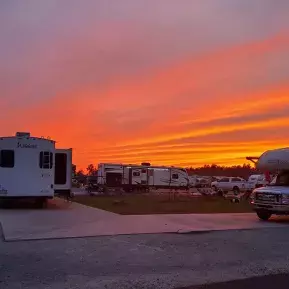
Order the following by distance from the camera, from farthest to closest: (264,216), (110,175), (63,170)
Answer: (110,175) → (63,170) → (264,216)

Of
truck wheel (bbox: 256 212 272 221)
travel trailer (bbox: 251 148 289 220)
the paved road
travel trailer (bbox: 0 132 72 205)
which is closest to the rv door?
travel trailer (bbox: 0 132 72 205)

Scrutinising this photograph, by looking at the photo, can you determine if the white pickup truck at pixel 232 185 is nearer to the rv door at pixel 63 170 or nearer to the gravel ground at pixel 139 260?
the rv door at pixel 63 170

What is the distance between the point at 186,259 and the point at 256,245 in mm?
2829

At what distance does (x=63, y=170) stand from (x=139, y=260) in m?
14.8

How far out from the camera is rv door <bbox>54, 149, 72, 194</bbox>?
78.0 feet

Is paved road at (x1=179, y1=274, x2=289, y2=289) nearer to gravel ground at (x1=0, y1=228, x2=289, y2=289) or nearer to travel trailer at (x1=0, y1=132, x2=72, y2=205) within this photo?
gravel ground at (x1=0, y1=228, x2=289, y2=289)

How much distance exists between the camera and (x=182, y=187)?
163ft

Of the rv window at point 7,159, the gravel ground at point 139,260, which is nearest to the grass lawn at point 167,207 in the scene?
the rv window at point 7,159

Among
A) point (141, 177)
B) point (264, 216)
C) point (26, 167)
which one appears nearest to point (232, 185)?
point (141, 177)

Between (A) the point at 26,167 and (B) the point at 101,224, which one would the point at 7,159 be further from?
(B) the point at 101,224

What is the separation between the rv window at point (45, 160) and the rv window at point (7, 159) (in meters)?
1.21

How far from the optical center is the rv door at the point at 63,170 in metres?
23.8

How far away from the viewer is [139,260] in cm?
965

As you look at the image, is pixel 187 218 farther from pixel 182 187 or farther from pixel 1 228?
pixel 182 187
